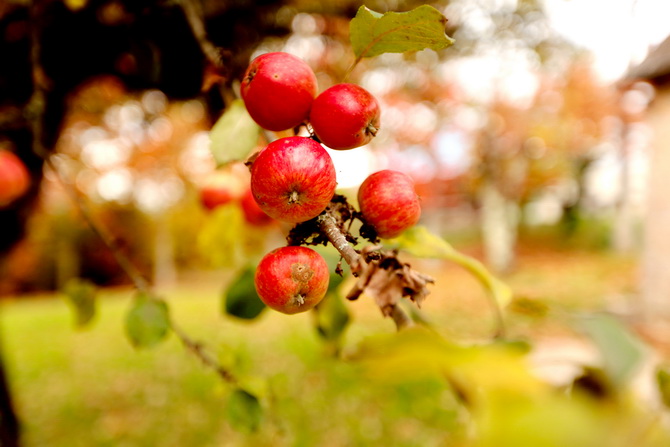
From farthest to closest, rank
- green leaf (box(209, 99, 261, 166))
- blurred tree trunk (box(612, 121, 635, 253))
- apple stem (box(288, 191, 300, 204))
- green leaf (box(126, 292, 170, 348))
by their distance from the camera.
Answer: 1. blurred tree trunk (box(612, 121, 635, 253))
2. green leaf (box(126, 292, 170, 348))
3. green leaf (box(209, 99, 261, 166))
4. apple stem (box(288, 191, 300, 204))

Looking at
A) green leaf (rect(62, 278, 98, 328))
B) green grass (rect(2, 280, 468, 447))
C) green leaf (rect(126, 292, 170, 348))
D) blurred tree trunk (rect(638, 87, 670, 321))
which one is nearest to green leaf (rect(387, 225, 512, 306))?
green leaf (rect(126, 292, 170, 348))

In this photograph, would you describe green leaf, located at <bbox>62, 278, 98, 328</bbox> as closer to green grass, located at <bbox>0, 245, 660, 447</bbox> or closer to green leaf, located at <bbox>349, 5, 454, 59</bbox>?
green grass, located at <bbox>0, 245, 660, 447</bbox>

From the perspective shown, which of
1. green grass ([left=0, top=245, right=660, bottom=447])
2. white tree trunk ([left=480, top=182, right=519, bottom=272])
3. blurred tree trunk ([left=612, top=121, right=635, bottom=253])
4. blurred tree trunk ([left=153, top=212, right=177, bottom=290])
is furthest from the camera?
blurred tree trunk ([left=153, top=212, right=177, bottom=290])

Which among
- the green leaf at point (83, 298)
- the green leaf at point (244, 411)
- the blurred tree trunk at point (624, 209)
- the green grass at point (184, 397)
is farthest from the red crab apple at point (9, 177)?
the blurred tree trunk at point (624, 209)

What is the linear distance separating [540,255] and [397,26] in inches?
725

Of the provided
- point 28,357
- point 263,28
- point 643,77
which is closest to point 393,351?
point 263,28

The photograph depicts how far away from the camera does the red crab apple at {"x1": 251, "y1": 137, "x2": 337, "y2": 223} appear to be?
647 mm

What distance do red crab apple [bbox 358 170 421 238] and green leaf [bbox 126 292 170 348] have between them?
2.48 feet

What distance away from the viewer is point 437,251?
82cm

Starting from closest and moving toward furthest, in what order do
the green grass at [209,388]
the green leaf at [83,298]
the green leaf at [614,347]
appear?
the green leaf at [614,347] → the green leaf at [83,298] → the green grass at [209,388]

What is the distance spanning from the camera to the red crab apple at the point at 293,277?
65 cm

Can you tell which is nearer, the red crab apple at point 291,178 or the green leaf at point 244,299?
the red crab apple at point 291,178

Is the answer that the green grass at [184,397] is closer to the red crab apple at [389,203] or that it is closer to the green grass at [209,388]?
the green grass at [209,388]

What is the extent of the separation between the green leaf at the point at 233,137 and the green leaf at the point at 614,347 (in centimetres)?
65
